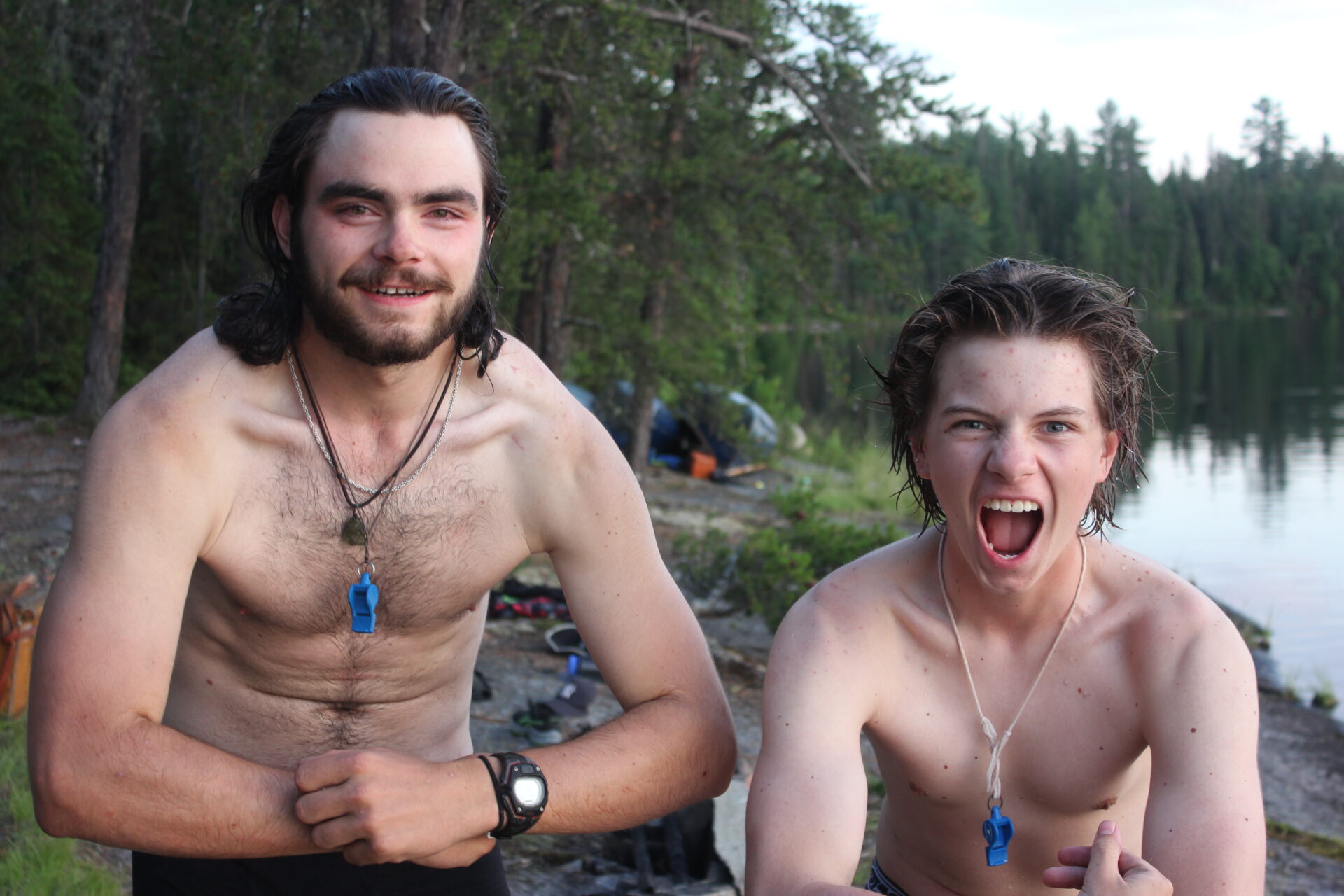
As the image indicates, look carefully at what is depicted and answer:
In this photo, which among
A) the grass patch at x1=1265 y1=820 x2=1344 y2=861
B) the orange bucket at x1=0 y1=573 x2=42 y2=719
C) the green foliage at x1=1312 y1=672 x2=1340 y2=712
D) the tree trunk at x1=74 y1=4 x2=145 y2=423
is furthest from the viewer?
the tree trunk at x1=74 y1=4 x2=145 y2=423

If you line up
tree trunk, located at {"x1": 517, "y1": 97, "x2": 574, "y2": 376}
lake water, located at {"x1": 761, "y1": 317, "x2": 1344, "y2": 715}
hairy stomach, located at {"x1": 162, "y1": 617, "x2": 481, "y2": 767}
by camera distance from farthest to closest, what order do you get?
1. lake water, located at {"x1": 761, "y1": 317, "x2": 1344, "y2": 715}
2. tree trunk, located at {"x1": 517, "y1": 97, "x2": 574, "y2": 376}
3. hairy stomach, located at {"x1": 162, "y1": 617, "x2": 481, "y2": 767}

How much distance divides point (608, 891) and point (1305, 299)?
288ft

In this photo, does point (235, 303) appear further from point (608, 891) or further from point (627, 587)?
point (608, 891)

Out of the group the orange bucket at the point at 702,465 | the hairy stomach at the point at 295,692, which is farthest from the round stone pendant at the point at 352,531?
the orange bucket at the point at 702,465

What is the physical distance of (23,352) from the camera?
51.8ft

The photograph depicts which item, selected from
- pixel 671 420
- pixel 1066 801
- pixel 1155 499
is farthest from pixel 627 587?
pixel 1155 499

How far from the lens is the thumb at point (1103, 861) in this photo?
5.99 ft

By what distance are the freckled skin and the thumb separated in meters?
0.18

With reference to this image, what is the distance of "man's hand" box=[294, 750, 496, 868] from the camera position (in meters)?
1.94

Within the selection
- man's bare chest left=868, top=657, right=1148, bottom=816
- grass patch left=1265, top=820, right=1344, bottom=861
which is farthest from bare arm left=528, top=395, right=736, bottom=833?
grass patch left=1265, top=820, right=1344, bottom=861

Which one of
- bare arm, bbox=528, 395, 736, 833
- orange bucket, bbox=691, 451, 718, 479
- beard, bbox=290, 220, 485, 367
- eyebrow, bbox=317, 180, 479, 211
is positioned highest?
eyebrow, bbox=317, 180, 479, 211

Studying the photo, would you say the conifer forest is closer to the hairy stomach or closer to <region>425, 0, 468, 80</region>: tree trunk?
<region>425, 0, 468, 80</region>: tree trunk

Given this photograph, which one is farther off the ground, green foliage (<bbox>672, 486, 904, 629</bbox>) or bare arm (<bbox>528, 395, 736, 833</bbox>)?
bare arm (<bbox>528, 395, 736, 833</bbox>)

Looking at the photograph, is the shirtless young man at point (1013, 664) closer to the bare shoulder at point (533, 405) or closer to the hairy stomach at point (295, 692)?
the bare shoulder at point (533, 405)
